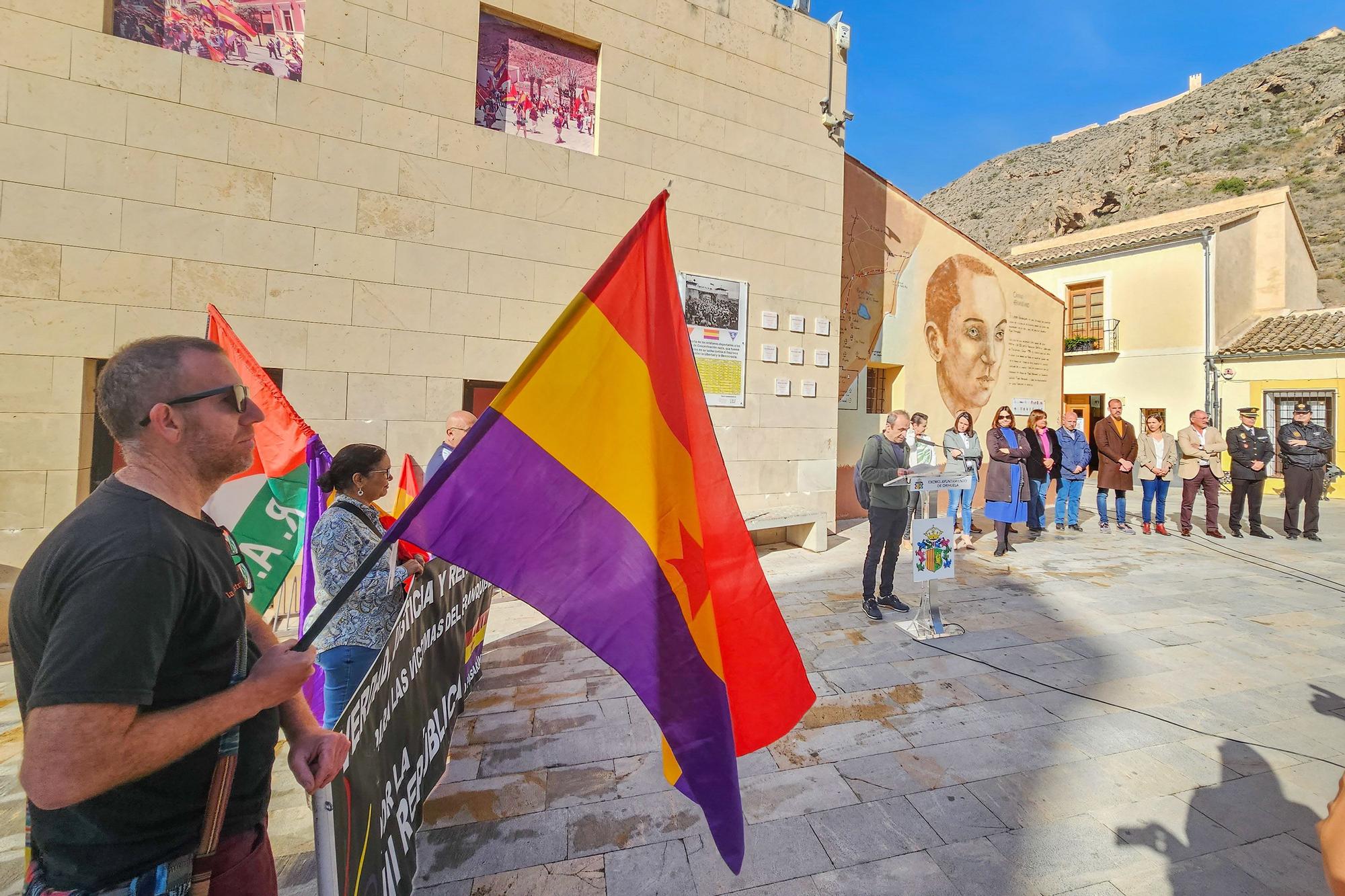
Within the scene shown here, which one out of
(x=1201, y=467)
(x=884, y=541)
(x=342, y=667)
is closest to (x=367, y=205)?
(x=342, y=667)

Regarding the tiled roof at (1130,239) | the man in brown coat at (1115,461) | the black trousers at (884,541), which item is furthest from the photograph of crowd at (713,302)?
the tiled roof at (1130,239)

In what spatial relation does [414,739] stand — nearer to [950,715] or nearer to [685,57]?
[950,715]

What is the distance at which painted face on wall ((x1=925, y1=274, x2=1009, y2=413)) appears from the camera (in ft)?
37.7

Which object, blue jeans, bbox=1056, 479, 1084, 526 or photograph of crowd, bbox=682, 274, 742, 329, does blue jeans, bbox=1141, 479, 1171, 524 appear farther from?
photograph of crowd, bbox=682, 274, 742, 329

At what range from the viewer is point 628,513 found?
5.40 feet

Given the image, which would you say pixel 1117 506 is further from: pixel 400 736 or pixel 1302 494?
pixel 400 736

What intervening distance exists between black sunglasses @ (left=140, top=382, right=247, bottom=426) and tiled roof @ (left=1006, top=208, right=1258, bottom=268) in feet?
76.6

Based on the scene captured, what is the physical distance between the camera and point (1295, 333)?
645 inches

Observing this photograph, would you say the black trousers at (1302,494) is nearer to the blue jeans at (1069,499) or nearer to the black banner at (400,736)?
the blue jeans at (1069,499)

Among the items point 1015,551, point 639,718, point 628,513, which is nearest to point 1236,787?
point 639,718

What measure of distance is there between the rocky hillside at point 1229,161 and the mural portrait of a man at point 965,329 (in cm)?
2432

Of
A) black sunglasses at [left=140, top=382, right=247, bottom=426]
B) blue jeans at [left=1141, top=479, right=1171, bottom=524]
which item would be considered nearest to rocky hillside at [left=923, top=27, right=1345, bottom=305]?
blue jeans at [left=1141, top=479, right=1171, bottom=524]

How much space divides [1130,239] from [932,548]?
65.3 ft

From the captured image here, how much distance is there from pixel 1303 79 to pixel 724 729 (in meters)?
59.2
